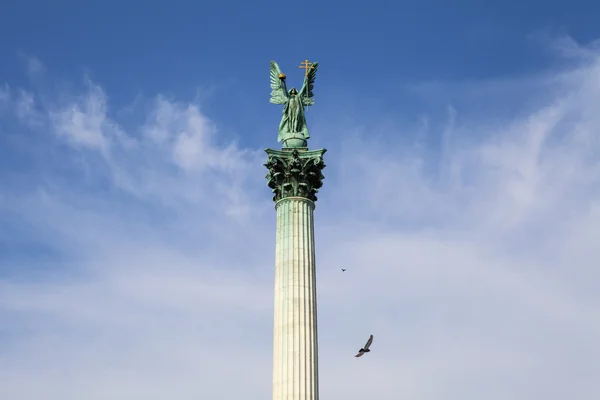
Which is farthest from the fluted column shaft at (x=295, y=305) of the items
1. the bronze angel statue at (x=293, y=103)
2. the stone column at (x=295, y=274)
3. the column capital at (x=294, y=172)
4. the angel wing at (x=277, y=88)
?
the angel wing at (x=277, y=88)

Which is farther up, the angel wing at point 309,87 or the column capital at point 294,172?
the angel wing at point 309,87

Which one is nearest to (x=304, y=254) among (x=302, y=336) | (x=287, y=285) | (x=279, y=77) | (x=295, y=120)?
(x=287, y=285)

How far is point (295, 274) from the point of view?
39.7m

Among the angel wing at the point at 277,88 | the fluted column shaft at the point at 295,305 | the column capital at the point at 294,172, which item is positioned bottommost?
the fluted column shaft at the point at 295,305

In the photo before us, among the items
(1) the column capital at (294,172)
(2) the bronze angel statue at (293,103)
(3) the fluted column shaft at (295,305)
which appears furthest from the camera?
(2) the bronze angel statue at (293,103)

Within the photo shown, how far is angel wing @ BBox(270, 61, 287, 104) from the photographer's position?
45656 millimetres

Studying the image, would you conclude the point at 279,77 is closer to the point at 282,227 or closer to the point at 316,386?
the point at 282,227

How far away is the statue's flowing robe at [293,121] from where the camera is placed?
145 ft

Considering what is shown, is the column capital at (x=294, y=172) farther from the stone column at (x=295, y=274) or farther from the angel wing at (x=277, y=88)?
the angel wing at (x=277, y=88)

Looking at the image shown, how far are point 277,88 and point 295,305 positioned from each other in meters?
14.2

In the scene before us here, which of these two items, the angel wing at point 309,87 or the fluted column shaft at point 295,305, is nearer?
the fluted column shaft at point 295,305

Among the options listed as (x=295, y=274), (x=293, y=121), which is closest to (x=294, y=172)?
(x=293, y=121)

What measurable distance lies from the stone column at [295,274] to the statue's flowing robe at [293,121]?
4.40 ft

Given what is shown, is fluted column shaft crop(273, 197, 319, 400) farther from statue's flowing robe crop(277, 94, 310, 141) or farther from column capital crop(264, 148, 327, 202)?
statue's flowing robe crop(277, 94, 310, 141)
